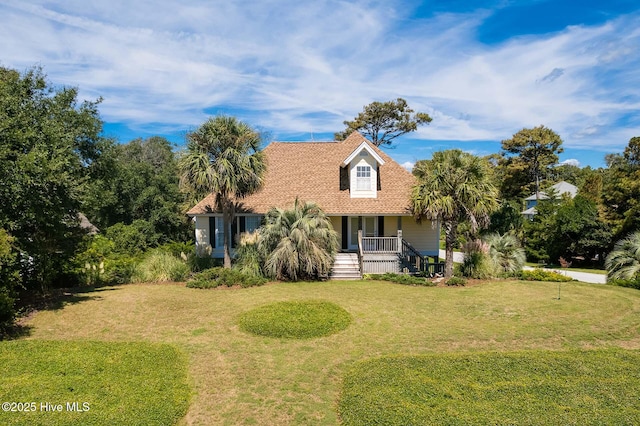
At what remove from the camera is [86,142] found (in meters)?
14.9

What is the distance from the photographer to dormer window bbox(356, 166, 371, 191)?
2070cm

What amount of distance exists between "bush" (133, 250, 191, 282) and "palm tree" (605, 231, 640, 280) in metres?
20.8

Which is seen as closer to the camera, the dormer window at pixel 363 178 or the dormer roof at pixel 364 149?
the dormer roof at pixel 364 149

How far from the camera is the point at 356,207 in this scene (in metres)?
20.1

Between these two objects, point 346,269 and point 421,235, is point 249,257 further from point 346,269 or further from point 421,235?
point 421,235

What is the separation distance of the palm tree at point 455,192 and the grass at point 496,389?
8394 mm

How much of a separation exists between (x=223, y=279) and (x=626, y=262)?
63.1 ft

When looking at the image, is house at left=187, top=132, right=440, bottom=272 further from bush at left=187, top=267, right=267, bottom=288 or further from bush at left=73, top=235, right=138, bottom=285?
bush at left=73, top=235, right=138, bottom=285

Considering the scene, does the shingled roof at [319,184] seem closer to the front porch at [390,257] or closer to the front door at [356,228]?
the front door at [356,228]

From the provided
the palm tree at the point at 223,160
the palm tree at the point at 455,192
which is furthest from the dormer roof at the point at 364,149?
the palm tree at the point at 223,160

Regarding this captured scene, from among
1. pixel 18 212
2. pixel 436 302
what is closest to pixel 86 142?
pixel 18 212

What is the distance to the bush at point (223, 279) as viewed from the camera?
634 inches

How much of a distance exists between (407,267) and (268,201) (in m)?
8.74

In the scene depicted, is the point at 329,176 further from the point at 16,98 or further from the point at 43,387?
the point at 43,387
